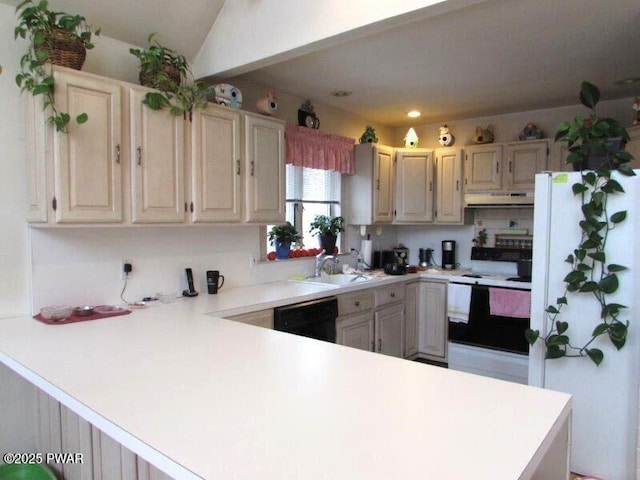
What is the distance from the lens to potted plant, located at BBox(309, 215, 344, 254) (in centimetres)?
393

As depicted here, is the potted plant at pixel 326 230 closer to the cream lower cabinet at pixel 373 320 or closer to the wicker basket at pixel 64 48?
the cream lower cabinet at pixel 373 320

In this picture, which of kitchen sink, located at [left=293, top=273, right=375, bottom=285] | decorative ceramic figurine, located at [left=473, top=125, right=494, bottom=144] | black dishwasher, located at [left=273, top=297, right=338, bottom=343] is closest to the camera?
black dishwasher, located at [left=273, top=297, right=338, bottom=343]

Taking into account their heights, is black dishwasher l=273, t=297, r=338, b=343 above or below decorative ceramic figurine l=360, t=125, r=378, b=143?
below

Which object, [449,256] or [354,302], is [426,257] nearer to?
[449,256]

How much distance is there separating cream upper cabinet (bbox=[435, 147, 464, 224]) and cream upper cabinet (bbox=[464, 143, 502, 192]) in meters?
0.08

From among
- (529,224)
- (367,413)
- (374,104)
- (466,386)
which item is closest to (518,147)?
(529,224)

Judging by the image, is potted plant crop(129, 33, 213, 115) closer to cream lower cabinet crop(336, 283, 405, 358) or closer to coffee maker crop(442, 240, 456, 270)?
cream lower cabinet crop(336, 283, 405, 358)

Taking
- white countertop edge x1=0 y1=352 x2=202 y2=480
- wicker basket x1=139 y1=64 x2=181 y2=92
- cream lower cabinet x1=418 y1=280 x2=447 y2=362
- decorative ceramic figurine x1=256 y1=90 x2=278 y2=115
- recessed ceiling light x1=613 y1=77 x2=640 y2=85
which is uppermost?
recessed ceiling light x1=613 y1=77 x2=640 y2=85

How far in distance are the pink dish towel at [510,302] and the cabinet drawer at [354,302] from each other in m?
1.01

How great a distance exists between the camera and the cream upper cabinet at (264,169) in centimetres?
288

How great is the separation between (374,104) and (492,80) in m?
1.08

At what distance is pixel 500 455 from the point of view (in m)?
0.91

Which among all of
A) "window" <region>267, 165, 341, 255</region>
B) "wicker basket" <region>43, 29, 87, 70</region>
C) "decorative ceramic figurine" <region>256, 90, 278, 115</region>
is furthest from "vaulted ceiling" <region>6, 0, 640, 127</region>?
"window" <region>267, 165, 341, 255</region>

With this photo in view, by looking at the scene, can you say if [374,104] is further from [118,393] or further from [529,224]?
[118,393]
